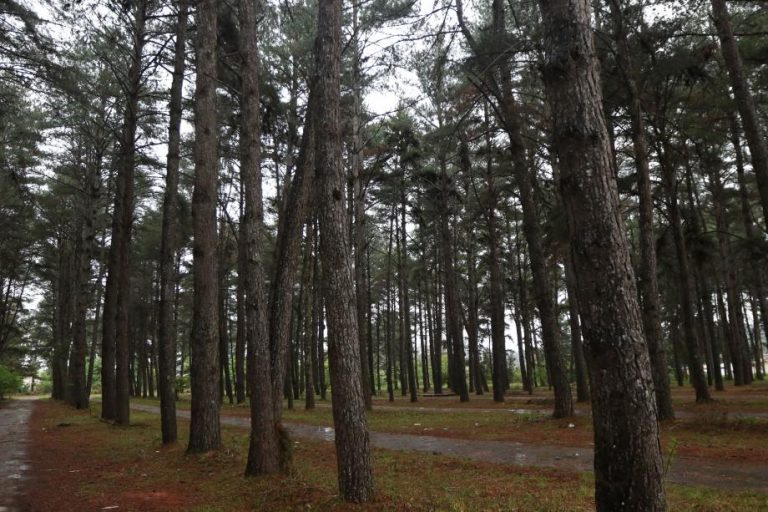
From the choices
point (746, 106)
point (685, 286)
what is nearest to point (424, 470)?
point (746, 106)

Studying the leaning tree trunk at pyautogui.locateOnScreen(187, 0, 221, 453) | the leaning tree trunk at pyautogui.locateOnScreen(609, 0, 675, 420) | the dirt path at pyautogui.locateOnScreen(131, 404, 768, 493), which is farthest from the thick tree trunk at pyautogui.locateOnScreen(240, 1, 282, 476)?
the leaning tree trunk at pyautogui.locateOnScreen(609, 0, 675, 420)

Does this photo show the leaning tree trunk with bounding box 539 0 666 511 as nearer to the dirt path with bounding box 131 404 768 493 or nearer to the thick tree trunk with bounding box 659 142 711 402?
the dirt path with bounding box 131 404 768 493

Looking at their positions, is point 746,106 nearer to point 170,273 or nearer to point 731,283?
point 170,273

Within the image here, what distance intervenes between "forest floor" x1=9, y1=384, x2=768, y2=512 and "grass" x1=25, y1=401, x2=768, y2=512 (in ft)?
0.06

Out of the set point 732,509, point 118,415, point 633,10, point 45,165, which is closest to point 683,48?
point 633,10

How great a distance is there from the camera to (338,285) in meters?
5.55

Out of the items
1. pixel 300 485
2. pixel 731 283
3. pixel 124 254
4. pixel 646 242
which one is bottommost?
pixel 300 485

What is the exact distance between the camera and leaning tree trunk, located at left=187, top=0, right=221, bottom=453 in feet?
30.5

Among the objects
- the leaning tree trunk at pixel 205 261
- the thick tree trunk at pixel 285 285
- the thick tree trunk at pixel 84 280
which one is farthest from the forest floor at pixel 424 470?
the thick tree trunk at pixel 84 280

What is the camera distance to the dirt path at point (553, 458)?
20.9 ft

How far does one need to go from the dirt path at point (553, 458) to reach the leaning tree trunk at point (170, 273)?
3.30 m

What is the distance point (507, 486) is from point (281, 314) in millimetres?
3935

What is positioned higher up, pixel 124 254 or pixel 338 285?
pixel 124 254

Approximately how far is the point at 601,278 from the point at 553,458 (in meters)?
6.52
